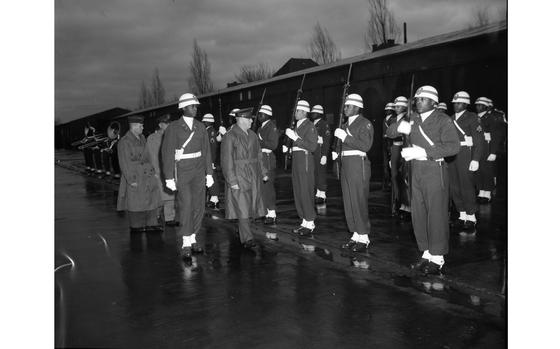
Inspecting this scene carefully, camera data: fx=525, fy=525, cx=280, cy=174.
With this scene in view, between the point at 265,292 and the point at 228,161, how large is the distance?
207 centimetres

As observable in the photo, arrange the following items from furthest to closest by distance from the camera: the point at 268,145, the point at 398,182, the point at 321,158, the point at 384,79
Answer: the point at 384,79 → the point at 321,158 → the point at 398,182 → the point at 268,145

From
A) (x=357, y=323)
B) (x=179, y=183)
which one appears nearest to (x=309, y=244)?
(x=179, y=183)

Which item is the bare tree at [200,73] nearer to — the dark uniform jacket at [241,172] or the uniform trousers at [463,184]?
the dark uniform jacket at [241,172]

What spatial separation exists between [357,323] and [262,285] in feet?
4.37

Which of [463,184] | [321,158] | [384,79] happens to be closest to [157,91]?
[463,184]

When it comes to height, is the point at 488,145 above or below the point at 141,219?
above

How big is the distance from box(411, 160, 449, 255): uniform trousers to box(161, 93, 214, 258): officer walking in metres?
2.40

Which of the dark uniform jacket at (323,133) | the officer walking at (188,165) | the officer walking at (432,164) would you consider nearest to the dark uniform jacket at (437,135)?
the officer walking at (432,164)

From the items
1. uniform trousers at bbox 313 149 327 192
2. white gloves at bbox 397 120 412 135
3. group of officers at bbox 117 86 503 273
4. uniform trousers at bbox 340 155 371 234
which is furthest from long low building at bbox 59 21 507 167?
white gloves at bbox 397 120 412 135

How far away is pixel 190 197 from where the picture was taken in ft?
20.5

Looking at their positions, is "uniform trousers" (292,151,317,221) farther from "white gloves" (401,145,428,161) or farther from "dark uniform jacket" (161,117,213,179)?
"white gloves" (401,145,428,161)

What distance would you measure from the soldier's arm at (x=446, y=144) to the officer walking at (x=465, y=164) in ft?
9.22

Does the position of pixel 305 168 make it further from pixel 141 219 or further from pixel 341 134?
pixel 141 219
